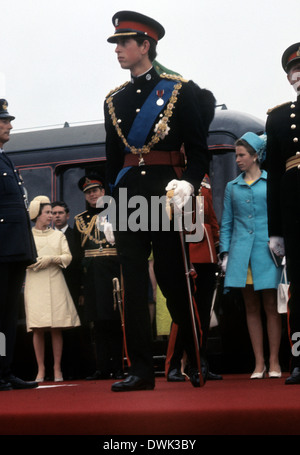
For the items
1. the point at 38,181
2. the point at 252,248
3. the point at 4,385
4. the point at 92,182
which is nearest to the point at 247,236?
the point at 252,248

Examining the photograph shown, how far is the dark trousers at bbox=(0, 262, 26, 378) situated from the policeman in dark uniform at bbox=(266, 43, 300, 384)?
6.14 ft

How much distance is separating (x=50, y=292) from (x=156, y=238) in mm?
3932

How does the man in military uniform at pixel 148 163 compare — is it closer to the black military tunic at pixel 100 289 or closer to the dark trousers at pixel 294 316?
the dark trousers at pixel 294 316

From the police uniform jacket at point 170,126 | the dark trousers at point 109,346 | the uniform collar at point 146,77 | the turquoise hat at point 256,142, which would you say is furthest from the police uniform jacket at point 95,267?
the uniform collar at point 146,77

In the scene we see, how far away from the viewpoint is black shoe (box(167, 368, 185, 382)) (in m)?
5.73

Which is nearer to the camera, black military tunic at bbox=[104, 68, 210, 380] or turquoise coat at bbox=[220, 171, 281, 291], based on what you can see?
black military tunic at bbox=[104, 68, 210, 380]

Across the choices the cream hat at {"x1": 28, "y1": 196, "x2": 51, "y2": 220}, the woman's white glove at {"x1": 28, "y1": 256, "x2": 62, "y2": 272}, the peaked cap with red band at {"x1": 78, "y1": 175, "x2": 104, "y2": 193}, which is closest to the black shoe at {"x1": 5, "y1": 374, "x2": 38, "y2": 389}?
the woman's white glove at {"x1": 28, "y1": 256, "x2": 62, "y2": 272}

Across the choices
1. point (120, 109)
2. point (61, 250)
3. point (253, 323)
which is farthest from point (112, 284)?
point (120, 109)

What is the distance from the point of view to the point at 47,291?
7957mm

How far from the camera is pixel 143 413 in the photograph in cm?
284

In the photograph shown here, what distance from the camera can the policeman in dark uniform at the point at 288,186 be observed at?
14.6 ft

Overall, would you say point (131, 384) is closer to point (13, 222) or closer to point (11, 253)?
point (11, 253)

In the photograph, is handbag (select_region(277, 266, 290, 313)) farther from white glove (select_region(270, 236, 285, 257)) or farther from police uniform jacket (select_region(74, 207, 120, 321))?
police uniform jacket (select_region(74, 207, 120, 321))

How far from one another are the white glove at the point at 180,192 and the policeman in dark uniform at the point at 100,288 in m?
3.19
